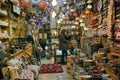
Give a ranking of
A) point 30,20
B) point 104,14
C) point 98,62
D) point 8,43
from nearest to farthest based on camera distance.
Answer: point 98,62 → point 104,14 → point 8,43 → point 30,20

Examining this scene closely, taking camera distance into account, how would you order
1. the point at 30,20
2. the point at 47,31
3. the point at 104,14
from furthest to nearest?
1. the point at 47,31
2. the point at 30,20
3. the point at 104,14

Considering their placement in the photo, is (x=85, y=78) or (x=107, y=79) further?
(x=85, y=78)

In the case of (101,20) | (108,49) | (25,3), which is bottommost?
(108,49)

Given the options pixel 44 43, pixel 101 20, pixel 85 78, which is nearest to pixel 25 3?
pixel 101 20

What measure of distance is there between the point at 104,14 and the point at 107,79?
296cm

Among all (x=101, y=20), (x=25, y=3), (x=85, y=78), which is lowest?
(x=85, y=78)

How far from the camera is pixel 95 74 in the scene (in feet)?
16.4

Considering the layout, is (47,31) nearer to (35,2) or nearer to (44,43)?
(44,43)

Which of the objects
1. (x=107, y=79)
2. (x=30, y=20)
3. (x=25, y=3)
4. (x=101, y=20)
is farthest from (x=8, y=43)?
Answer: (x=30, y=20)

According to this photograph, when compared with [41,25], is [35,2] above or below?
above

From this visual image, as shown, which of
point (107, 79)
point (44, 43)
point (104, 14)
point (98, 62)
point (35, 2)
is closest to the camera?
point (107, 79)

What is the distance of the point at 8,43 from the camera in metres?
7.81

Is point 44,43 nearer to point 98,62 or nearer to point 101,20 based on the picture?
point 101,20

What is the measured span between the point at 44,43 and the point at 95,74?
11697mm
